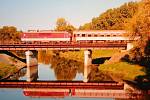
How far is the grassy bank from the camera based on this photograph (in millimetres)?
59406

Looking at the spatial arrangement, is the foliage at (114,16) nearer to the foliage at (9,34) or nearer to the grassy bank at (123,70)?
the foliage at (9,34)

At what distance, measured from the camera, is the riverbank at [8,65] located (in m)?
75.0

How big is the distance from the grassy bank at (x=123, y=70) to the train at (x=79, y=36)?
52.3 ft

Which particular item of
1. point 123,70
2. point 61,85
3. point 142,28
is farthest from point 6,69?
point 142,28

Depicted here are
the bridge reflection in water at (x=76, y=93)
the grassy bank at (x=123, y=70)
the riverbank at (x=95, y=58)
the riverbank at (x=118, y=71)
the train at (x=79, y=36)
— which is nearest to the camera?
the bridge reflection in water at (x=76, y=93)

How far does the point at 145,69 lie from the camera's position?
6034 centimetres

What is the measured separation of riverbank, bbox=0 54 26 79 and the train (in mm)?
7286

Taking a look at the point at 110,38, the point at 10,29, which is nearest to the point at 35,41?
the point at 110,38

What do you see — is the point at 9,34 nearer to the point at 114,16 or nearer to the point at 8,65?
the point at 114,16

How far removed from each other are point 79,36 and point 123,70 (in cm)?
2847

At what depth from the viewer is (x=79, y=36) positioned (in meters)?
90.6

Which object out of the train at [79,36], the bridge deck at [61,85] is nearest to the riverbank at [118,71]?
the bridge deck at [61,85]

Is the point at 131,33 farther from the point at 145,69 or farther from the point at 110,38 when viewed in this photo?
the point at 110,38

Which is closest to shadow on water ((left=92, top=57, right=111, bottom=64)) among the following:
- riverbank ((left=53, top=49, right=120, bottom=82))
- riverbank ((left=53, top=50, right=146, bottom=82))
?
riverbank ((left=53, top=49, right=120, bottom=82))
